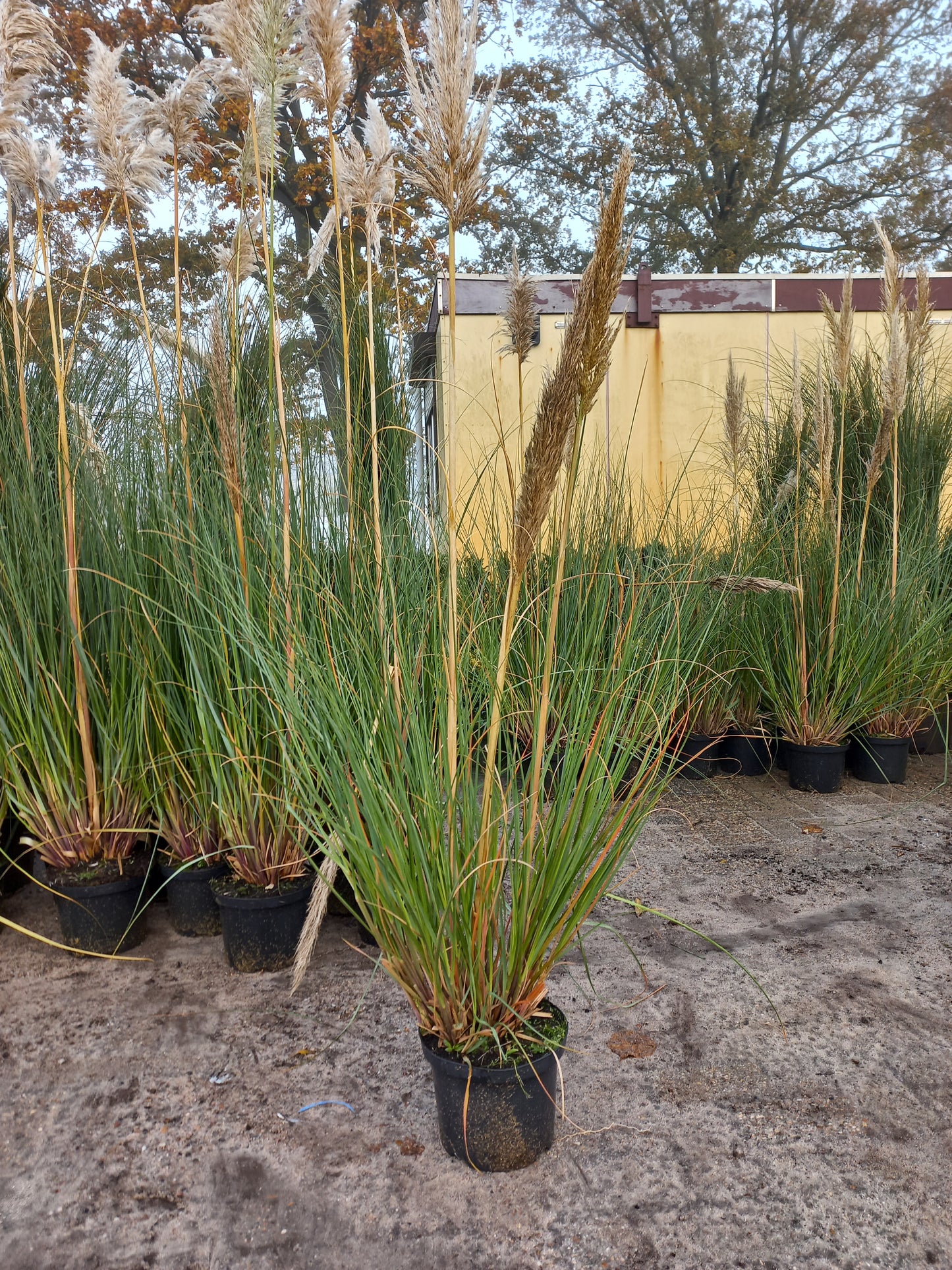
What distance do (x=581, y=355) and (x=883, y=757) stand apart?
3197 millimetres

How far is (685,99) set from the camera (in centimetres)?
1366

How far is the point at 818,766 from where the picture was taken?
3.59 m

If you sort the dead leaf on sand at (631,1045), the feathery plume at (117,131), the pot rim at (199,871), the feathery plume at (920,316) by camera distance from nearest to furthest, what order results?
1. the dead leaf on sand at (631,1045)
2. the feathery plume at (117,131)
3. the pot rim at (199,871)
4. the feathery plume at (920,316)

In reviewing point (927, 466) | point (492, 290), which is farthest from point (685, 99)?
point (927, 466)

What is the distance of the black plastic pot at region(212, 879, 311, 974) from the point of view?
2.08 metres

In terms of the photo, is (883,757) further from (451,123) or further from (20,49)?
(20,49)

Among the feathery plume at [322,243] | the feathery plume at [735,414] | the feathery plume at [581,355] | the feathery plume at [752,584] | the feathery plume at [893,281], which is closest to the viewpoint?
the feathery plume at [581,355]

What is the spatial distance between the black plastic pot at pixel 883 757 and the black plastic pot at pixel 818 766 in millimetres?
147

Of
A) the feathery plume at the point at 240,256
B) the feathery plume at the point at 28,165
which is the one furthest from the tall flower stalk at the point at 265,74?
the feathery plume at the point at 28,165

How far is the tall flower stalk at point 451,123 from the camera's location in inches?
45.6

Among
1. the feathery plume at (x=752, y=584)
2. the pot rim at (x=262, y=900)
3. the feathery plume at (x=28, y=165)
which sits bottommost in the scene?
the pot rim at (x=262, y=900)

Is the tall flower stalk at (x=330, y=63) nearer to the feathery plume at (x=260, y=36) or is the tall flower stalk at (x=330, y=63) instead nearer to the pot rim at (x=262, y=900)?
the feathery plume at (x=260, y=36)

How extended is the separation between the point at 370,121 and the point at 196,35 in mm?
11250

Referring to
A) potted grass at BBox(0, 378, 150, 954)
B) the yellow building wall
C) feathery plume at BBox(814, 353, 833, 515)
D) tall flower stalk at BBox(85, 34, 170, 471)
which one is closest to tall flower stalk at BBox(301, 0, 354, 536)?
tall flower stalk at BBox(85, 34, 170, 471)
